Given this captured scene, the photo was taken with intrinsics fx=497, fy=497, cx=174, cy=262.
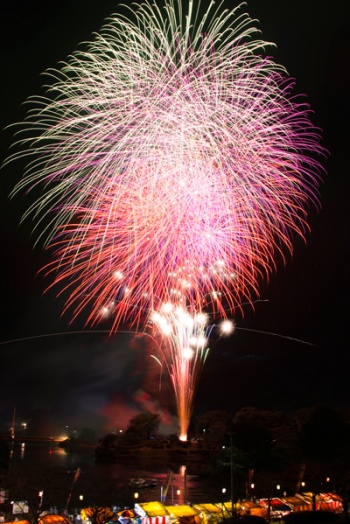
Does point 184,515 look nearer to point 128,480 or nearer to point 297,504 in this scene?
point 297,504

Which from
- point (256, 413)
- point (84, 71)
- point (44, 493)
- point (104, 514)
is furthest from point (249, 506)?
point (256, 413)

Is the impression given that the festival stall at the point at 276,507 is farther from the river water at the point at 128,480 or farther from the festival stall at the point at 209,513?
the river water at the point at 128,480

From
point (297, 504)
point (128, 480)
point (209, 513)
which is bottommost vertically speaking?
point (128, 480)

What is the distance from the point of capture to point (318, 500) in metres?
22.1

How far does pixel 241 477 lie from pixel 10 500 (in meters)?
20.5

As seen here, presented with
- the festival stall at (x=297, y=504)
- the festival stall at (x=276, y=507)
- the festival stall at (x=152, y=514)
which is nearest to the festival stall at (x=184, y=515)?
the festival stall at (x=152, y=514)

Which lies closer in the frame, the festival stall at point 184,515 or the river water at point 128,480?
the festival stall at point 184,515

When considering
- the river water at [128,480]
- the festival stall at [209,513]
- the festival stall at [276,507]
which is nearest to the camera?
the festival stall at [209,513]

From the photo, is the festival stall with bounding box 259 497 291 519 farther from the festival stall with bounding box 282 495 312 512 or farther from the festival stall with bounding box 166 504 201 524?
the festival stall with bounding box 166 504 201 524

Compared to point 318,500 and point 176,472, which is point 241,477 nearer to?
point 176,472

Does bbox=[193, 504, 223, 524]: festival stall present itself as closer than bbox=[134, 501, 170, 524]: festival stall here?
No

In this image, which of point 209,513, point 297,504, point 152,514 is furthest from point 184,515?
point 297,504

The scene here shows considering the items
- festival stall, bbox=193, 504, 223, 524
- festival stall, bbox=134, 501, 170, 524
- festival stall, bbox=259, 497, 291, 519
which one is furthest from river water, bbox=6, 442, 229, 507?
festival stall, bbox=193, 504, 223, 524

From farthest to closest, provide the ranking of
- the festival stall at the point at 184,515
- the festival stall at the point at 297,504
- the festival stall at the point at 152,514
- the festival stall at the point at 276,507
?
the festival stall at the point at 297,504 < the festival stall at the point at 276,507 < the festival stall at the point at 184,515 < the festival stall at the point at 152,514
